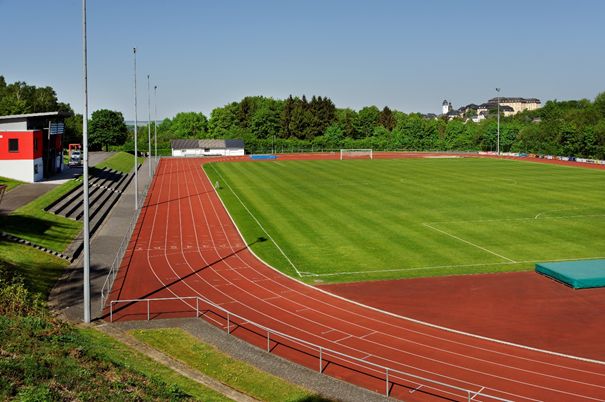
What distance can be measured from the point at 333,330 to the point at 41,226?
24762 millimetres

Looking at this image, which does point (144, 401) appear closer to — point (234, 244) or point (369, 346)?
point (369, 346)

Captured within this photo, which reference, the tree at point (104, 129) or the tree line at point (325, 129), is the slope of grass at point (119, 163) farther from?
the tree at point (104, 129)

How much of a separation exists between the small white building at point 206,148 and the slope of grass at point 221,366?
101 metres

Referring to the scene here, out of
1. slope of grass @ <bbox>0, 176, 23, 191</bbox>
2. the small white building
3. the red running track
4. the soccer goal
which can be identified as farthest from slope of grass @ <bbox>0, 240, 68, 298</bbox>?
the soccer goal

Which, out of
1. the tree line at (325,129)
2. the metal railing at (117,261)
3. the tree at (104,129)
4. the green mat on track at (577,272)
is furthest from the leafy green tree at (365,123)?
the green mat on track at (577,272)

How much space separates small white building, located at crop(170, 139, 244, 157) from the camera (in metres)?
121

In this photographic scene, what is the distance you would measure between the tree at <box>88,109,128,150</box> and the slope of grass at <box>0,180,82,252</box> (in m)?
98.8

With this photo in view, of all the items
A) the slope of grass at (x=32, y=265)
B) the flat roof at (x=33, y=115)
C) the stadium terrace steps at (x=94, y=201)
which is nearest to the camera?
the slope of grass at (x=32, y=265)

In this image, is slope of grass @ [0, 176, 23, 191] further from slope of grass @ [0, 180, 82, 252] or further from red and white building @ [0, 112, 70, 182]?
slope of grass @ [0, 180, 82, 252]

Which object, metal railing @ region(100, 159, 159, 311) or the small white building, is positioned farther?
the small white building

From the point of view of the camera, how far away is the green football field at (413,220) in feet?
116

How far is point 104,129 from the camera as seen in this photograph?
141000 millimetres

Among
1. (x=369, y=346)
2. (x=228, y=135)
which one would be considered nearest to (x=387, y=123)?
(x=228, y=135)

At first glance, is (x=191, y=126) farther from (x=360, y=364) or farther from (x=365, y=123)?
(x=360, y=364)
